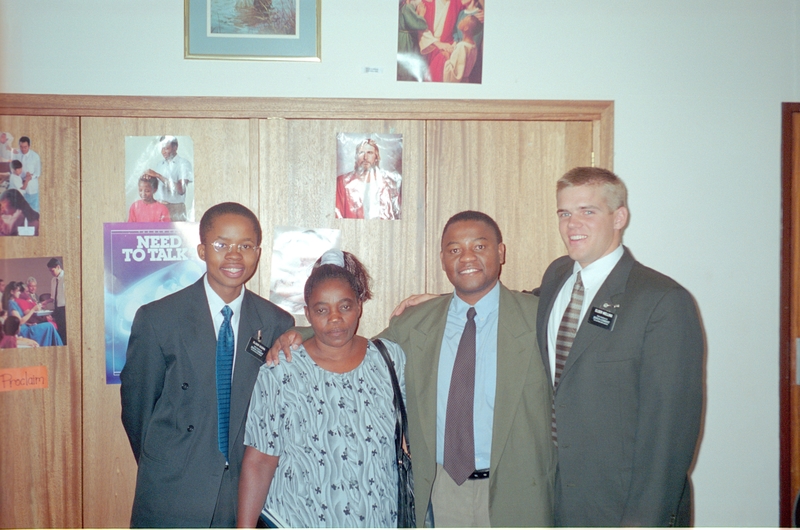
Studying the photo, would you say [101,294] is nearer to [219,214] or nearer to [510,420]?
[219,214]

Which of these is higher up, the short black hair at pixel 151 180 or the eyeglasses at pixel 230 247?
the short black hair at pixel 151 180

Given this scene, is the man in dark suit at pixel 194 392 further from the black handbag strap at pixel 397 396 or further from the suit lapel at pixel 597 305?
the suit lapel at pixel 597 305

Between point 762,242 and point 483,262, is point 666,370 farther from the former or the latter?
point 762,242

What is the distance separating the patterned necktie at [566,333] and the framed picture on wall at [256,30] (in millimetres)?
1591

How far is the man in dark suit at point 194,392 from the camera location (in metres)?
2.13

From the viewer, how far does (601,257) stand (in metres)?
1.99

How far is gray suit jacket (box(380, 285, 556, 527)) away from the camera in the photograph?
6.36ft

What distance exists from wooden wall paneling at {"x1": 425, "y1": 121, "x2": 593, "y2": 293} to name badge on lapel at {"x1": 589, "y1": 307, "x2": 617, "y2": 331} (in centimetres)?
94

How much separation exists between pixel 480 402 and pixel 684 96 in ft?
5.85

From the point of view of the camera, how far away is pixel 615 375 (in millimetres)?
1846

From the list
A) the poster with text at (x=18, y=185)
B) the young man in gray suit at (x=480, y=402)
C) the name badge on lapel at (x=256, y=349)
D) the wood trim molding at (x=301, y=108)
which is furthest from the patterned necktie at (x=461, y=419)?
the poster with text at (x=18, y=185)

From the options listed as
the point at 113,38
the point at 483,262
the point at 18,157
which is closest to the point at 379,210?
the point at 483,262

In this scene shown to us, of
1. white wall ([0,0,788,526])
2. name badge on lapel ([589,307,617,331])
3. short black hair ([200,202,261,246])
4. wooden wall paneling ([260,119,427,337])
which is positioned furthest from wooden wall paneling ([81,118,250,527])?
name badge on lapel ([589,307,617,331])

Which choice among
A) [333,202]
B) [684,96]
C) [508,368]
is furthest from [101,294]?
[684,96]
